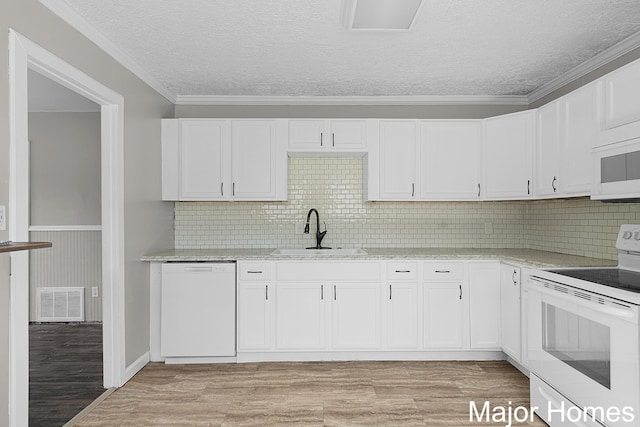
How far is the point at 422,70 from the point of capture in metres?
3.37

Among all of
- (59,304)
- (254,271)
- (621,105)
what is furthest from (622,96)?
(59,304)

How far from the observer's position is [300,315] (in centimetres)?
347

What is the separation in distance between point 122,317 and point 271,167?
1.73 m

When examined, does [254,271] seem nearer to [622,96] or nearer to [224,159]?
[224,159]

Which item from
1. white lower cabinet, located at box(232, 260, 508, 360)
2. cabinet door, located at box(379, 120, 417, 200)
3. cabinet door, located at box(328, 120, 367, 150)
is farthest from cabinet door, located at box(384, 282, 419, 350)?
cabinet door, located at box(328, 120, 367, 150)

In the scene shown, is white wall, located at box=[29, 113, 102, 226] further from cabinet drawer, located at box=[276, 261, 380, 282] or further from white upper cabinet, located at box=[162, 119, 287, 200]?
cabinet drawer, located at box=[276, 261, 380, 282]

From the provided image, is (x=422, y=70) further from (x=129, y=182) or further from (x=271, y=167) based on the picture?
(x=129, y=182)

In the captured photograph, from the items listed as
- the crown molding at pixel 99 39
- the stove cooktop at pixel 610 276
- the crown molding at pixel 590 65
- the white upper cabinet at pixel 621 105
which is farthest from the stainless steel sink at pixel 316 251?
the crown molding at pixel 590 65

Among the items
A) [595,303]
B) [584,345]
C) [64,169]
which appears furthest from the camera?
[64,169]

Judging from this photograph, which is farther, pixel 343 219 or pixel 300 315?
pixel 343 219

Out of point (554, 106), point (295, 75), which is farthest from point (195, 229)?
point (554, 106)

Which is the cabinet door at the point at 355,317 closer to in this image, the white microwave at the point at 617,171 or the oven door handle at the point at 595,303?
the oven door handle at the point at 595,303

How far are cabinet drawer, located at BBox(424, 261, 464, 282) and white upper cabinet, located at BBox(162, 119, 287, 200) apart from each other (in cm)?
143

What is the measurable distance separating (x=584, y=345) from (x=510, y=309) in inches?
46.5
